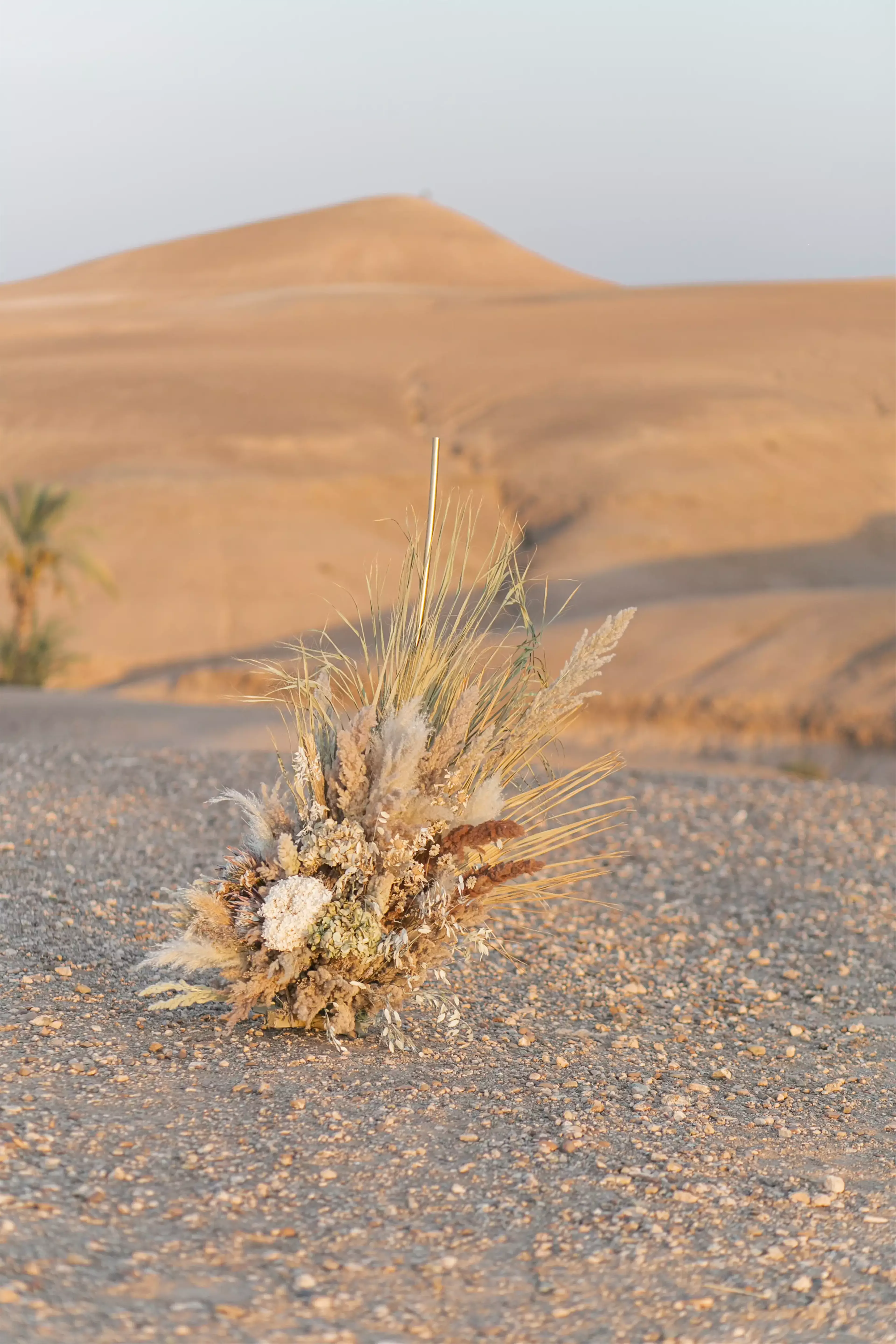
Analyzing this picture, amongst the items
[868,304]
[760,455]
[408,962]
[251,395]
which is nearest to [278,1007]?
[408,962]

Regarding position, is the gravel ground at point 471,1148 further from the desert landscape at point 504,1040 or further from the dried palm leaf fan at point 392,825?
the dried palm leaf fan at point 392,825

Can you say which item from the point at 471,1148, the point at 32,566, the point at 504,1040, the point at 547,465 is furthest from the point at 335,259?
the point at 471,1148

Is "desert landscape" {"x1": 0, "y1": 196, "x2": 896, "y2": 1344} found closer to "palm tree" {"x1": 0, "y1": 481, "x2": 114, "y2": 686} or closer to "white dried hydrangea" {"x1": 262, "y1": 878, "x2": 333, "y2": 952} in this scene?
"white dried hydrangea" {"x1": 262, "y1": 878, "x2": 333, "y2": 952}

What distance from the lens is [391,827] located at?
3820 millimetres

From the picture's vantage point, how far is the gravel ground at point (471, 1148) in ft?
8.72

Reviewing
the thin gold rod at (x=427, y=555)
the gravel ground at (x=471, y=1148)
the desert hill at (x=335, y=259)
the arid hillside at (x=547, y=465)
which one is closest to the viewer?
the gravel ground at (x=471, y=1148)

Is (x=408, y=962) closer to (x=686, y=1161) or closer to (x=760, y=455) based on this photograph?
(x=686, y=1161)

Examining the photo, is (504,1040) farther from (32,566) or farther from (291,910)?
(32,566)

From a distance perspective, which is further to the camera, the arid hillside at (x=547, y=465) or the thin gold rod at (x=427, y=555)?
the arid hillside at (x=547, y=465)

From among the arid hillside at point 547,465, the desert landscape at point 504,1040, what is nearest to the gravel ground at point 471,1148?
the desert landscape at point 504,1040

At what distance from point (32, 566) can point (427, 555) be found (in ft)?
48.8

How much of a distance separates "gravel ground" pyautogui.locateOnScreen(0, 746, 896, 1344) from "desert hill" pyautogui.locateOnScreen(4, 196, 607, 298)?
197 ft

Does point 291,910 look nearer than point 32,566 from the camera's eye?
Yes

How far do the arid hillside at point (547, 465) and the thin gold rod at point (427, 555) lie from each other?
8.66 m
